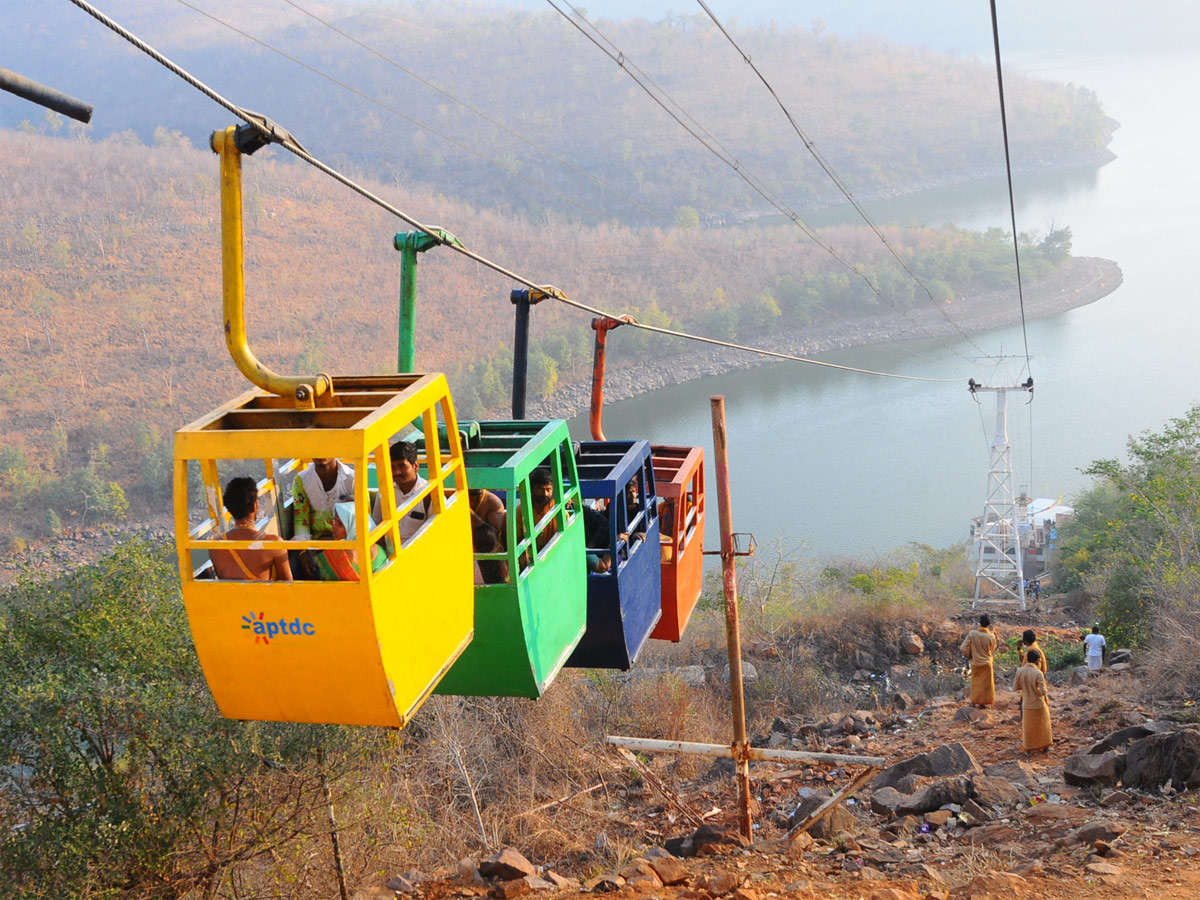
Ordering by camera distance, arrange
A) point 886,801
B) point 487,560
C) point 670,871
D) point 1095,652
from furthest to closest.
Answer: point 1095,652, point 886,801, point 670,871, point 487,560

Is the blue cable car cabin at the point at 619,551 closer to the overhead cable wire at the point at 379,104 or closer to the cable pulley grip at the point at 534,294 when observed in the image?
the cable pulley grip at the point at 534,294

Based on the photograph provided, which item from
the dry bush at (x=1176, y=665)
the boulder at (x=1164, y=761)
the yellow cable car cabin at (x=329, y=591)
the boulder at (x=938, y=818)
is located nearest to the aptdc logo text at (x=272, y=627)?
the yellow cable car cabin at (x=329, y=591)

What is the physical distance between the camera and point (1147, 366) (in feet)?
178

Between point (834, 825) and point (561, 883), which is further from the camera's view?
point (834, 825)

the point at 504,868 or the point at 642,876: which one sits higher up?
the point at 642,876

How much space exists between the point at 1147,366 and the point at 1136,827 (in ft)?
171

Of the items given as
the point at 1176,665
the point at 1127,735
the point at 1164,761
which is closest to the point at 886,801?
the point at 1164,761

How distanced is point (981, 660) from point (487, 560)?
Result: 8.11 meters

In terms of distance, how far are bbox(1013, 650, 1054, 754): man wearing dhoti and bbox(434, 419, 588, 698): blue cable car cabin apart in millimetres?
5907

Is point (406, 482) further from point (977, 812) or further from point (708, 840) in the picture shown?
point (977, 812)

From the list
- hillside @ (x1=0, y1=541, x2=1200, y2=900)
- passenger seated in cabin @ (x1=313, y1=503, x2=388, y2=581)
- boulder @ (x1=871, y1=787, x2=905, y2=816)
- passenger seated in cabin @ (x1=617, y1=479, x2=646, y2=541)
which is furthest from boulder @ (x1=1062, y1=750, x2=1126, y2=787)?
passenger seated in cabin @ (x1=313, y1=503, x2=388, y2=581)

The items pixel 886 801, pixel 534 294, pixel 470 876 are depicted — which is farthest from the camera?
pixel 886 801

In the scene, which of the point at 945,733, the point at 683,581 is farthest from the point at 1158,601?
the point at 683,581

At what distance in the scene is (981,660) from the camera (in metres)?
11.9
